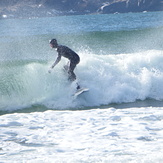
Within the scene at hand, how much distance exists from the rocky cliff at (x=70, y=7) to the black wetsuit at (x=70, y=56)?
99990mm

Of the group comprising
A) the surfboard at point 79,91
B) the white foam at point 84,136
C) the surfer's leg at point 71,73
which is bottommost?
the white foam at point 84,136

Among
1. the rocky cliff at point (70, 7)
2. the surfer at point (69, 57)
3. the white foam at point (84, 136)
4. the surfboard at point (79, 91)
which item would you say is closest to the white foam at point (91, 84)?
the surfboard at point (79, 91)

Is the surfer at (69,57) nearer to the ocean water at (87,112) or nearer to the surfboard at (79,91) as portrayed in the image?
the surfboard at (79,91)

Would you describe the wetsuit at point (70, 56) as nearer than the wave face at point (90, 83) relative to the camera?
Yes

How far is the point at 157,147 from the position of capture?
6570 mm

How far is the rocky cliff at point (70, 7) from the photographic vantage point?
113 metres

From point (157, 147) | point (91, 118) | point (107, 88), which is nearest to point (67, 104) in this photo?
point (107, 88)

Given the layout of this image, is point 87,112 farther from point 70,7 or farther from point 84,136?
point 70,7

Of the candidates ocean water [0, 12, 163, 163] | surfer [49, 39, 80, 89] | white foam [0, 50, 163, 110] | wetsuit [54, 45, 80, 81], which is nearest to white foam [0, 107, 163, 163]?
ocean water [0, 12, 163, 163]

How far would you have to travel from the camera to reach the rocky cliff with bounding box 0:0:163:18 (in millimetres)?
112700

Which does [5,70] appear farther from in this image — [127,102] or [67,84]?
[127,102]

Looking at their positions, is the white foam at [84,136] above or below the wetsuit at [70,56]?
below

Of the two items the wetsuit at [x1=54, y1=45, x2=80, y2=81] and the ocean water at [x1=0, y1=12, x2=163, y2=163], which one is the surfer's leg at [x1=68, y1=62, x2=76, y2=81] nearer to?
the wetsuit at [x1=54, y1=45, x2=80, y2=81]

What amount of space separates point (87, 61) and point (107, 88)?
1.44 m
